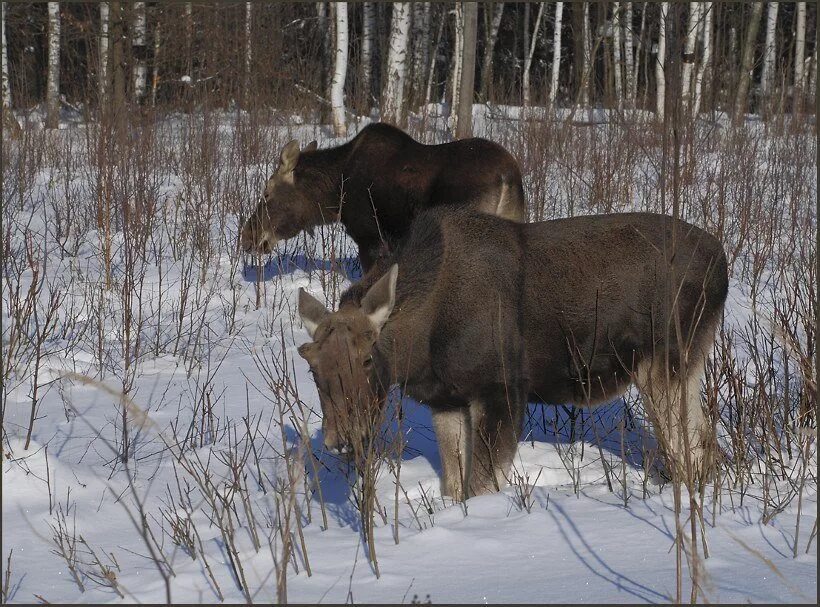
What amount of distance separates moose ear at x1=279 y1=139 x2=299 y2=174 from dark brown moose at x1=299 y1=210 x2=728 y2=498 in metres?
4.29

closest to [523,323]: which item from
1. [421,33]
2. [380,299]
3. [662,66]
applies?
[380,299]

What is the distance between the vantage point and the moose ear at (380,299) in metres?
3.99

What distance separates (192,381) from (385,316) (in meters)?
2.75

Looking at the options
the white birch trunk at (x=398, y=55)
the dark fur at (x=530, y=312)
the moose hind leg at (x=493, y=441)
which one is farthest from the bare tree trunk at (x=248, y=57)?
the moose hind leg at (x=493, y=441)

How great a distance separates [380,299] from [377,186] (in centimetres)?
450

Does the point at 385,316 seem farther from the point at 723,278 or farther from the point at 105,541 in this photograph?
the point at 723,278

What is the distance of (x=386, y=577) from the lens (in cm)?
320

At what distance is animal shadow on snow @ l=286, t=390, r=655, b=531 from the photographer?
447cm

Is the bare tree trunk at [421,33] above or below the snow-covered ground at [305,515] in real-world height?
above

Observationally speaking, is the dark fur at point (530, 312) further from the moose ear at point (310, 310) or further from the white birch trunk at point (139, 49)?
the white birch trunk at point (139, 49)

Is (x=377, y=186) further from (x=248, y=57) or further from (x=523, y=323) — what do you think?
(x=248, y=57)

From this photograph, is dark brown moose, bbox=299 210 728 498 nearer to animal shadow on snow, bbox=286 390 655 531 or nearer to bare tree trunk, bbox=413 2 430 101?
animal shadow on snow, bbox=286 390 655 531

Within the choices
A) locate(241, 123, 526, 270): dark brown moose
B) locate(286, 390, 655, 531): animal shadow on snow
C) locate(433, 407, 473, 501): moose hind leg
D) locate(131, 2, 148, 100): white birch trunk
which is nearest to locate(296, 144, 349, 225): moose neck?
locate(241, 123, 526, 270): dark brown moose

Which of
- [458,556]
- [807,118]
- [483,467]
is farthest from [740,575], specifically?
[807,118]
